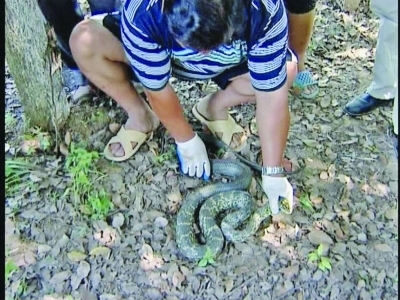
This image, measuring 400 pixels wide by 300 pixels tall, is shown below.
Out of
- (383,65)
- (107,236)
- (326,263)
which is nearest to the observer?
(326,263)

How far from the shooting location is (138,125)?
310 centimetres

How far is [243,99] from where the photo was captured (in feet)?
9.98

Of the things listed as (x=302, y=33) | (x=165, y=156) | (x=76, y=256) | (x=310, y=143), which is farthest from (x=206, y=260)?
(x=302, y=33)

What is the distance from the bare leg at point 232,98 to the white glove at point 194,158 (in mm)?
244

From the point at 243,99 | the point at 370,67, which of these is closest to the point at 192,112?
the point at 243,99

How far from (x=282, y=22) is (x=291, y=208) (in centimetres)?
93

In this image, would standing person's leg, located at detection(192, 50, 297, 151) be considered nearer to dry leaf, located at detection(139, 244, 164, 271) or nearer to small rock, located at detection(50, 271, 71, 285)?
dry leaf, located at detection(139, 244, 164, 271)

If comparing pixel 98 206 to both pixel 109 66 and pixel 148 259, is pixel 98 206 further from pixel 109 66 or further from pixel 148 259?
pixel 109 66

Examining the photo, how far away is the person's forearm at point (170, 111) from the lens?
2.71 m

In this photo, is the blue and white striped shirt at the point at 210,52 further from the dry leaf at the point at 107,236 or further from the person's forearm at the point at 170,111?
the dry leaf at the point at 107,236

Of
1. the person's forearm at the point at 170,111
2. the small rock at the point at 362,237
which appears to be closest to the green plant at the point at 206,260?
the person's forearm at the point at 170,111

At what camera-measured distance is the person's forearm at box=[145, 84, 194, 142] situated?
271cm

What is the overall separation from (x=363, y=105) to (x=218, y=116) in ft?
3.17

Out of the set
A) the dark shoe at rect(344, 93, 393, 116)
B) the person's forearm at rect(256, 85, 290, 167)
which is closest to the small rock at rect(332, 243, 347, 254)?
the person's forearm at rect(256, 85, 290, 167)
